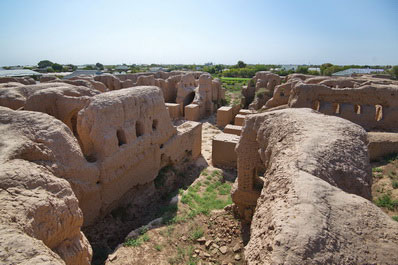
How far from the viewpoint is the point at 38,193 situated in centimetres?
360

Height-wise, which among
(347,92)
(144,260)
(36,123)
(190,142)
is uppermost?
(347,92)

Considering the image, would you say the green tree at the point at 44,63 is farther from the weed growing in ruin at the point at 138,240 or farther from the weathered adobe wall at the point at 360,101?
the weed growing in ruin at the point at 138,240

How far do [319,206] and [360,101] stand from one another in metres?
10.7

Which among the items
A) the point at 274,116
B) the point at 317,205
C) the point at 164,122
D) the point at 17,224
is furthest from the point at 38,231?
the point at 164,122

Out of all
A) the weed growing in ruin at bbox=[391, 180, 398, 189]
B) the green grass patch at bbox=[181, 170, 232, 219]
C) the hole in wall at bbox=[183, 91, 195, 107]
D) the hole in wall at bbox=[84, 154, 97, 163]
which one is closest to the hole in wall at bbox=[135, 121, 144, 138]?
the hole in wall at bbox=[84, 154, 97, 163]

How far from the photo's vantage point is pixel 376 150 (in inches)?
348

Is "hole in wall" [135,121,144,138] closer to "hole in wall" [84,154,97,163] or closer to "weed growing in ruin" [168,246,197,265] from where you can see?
"hole in wall" [84,154,97,163]

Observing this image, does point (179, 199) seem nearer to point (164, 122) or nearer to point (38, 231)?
point (164, 122)

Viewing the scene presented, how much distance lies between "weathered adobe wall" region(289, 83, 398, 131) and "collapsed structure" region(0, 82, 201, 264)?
18.5 ft

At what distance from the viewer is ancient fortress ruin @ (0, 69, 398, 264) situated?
8.11 feet

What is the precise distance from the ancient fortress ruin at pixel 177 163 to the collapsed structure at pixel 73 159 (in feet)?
0.07

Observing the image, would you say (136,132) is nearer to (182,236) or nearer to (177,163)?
(177,163)

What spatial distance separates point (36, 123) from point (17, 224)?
2733 mm

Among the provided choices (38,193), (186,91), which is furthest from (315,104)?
(38,193)
